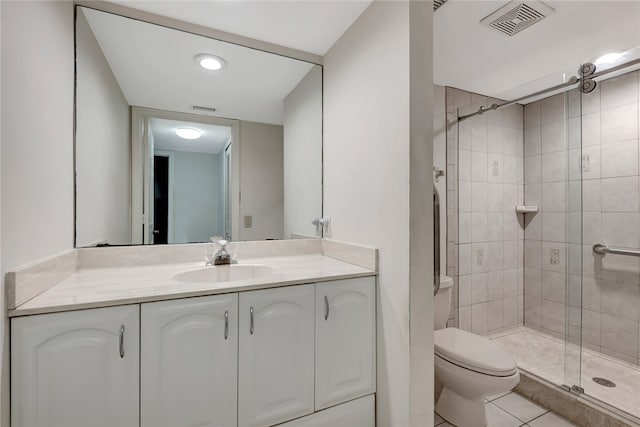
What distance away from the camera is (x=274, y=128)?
6.13 feet

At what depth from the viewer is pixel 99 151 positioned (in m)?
1.42

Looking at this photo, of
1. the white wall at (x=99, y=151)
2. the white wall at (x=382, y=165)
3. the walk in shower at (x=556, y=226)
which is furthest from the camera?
the walk in shower at (x=556, y=226)

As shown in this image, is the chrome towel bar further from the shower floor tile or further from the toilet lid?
the toilet lid

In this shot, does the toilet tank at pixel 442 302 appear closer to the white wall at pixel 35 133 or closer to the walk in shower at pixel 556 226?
the walk in shower at pixel 556 226

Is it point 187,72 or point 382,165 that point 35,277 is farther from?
point 382,165

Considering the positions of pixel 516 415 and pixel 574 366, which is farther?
pixel 574 366

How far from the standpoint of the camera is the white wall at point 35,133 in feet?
2.64

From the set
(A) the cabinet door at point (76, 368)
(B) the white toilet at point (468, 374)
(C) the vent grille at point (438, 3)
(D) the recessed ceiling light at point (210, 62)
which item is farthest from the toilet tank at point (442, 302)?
(D) the recessed ceiling light at point (210, 62)

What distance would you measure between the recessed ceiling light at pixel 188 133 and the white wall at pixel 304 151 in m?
0.54

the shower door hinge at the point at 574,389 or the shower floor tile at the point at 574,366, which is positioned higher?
the shower door hinge at the point at 574,389

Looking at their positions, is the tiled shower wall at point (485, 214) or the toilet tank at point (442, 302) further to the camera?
the tiled shower wall at point (485, 214)

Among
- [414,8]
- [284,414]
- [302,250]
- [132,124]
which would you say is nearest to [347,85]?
[414,8]

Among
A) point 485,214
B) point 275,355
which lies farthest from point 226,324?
point 485,214

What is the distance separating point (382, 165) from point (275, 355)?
95 centimetres
